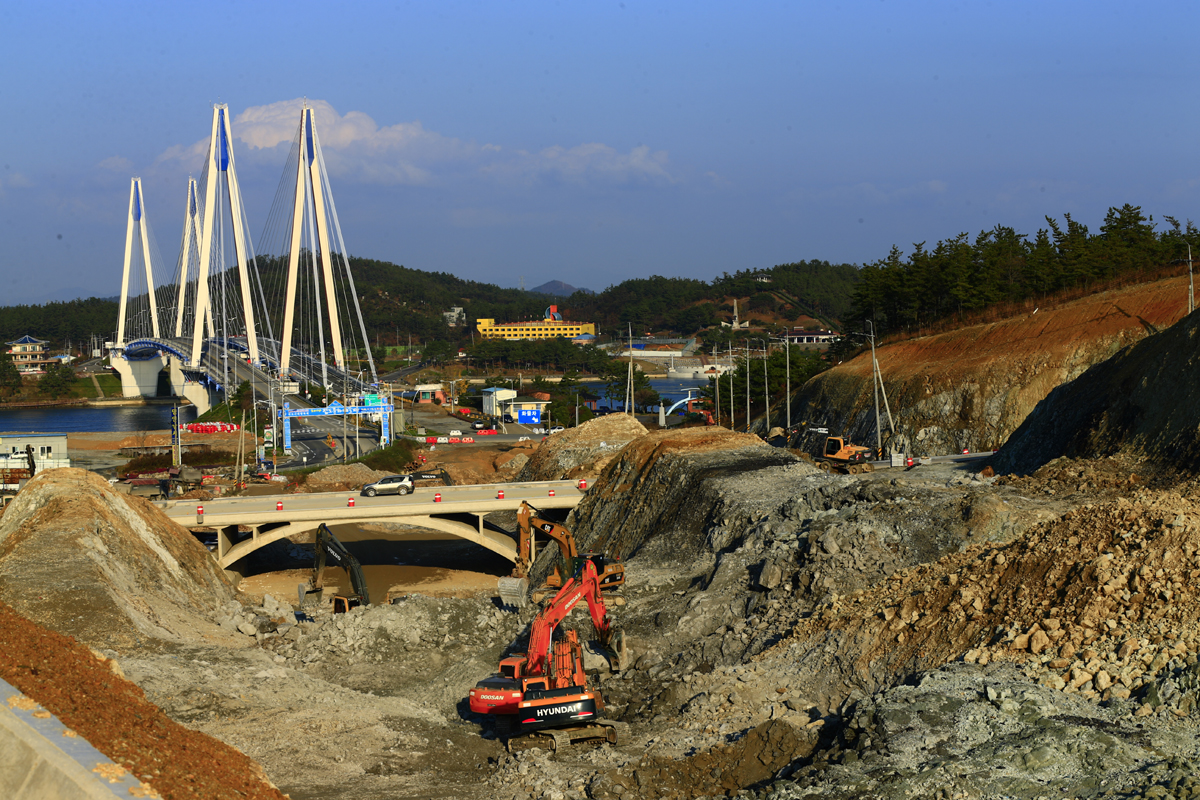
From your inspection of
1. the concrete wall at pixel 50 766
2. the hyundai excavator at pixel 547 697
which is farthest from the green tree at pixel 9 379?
the concrete wall at pixel 50 766

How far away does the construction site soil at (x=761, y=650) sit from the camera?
1814cm

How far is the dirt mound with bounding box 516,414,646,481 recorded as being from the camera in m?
66.1

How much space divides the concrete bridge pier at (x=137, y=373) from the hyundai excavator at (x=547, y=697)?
162 metres

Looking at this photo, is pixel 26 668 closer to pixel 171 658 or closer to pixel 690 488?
pixel 171 658

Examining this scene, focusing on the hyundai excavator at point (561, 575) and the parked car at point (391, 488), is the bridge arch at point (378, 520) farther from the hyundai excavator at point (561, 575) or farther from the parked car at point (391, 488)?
the hyundai excavator at point (561, 575)

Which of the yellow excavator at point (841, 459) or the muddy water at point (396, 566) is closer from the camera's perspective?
the muddy water at point (396, 566)

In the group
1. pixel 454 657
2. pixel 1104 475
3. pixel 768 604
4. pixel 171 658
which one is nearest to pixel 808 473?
pixel 1104 475

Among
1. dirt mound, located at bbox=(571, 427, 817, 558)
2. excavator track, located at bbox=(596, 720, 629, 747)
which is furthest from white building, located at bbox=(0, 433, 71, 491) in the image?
excavator track, located at bbox=(596, 720, 629, 747)

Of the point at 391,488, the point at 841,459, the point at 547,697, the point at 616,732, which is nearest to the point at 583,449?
the point at 391,488

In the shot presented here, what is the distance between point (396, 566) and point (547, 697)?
34499 mm

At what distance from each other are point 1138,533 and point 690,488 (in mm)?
23039

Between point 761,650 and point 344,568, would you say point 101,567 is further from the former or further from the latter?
point 761,650

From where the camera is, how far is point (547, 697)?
2256 centimetres

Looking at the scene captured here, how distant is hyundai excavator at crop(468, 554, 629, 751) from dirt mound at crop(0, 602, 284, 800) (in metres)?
7.04
